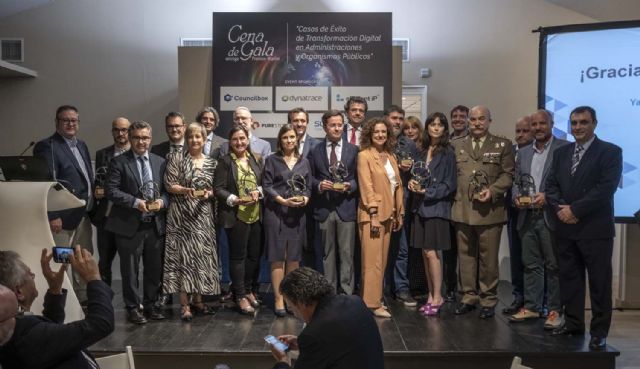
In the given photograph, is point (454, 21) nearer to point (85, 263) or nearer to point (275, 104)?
point (275, 104)

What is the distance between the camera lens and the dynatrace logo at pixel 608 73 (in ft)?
17.0

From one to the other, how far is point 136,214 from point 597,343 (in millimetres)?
3241

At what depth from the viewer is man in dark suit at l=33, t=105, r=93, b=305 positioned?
4.71 meters

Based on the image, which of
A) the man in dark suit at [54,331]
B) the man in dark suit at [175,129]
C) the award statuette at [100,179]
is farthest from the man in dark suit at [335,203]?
the man in dark suit at [54,331]

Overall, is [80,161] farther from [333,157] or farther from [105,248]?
[333,157]

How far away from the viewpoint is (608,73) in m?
5.26

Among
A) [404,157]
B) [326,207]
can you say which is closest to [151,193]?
[326,207]

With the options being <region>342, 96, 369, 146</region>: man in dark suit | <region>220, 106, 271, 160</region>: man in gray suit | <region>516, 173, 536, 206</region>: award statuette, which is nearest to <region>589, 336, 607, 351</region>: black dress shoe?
Answer: <region>516, 173, 536, 206</region>: award statuette

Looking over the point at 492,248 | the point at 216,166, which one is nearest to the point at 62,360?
the point at 216,166

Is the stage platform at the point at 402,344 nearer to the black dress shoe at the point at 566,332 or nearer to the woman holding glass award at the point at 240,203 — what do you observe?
the black dress shoe at the point at 566,332

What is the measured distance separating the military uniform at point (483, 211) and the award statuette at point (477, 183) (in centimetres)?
1

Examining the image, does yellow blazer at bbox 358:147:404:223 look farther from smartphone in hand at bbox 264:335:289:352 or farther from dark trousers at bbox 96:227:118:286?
smartphone in hand at bbox 264:335:289:352

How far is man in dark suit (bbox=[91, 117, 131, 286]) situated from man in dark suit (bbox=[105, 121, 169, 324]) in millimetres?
202

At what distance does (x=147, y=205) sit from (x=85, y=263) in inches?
84.1
